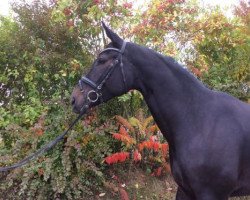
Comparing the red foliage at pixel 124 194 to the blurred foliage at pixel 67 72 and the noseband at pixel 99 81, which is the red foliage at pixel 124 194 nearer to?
the blurred foliage at pixel 67 72

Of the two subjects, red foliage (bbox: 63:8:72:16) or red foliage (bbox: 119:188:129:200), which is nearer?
red foliage (bbox: 119:188:129:200)

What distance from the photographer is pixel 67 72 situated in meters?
6.68

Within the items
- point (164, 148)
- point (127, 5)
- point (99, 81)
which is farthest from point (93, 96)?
point (127, 5)

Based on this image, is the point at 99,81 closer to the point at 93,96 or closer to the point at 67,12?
the point at 93,96

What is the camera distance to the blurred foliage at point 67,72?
5480 mm

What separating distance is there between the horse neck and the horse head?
0.10 m

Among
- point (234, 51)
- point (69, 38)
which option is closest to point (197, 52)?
point (234, 51)

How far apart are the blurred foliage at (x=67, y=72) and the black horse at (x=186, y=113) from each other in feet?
6.99

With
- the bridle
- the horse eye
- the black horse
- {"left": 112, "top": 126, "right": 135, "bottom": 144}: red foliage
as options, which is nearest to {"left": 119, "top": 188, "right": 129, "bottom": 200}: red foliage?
{"left": 112, "top": 126, "right": 135, "bottom": 144}: red foliage

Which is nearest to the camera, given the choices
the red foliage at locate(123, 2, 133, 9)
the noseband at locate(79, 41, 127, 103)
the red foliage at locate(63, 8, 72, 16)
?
the noseband at locate(79, 41, 127, 103)

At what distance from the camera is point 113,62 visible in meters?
3.42

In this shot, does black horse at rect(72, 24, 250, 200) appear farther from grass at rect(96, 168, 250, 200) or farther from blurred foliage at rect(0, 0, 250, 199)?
grass at rect(96, 168, 250, 200)

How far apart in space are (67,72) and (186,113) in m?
3.66

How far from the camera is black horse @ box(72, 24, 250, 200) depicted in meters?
3.26
